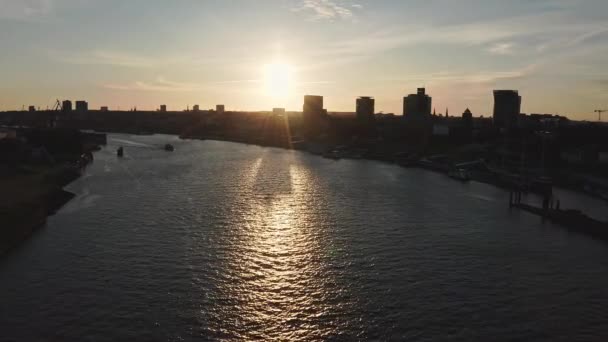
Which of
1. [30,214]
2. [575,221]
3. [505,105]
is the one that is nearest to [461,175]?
[575,221]

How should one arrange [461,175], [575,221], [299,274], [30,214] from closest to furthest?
[299,274] → [30,214] → [575,221] → [461,175]

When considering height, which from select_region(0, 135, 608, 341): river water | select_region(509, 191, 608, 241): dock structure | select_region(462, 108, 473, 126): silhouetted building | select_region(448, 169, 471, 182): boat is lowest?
select_region(0, 135, 608, 341): river water

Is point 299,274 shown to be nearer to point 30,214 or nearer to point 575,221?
point 30,214

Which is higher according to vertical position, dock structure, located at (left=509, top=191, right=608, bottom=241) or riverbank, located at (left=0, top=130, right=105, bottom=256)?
riverbank, located at (left=0, top=130, right=105, bottom=256)

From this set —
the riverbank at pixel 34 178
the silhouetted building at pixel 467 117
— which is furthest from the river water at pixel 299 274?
the silhouetted building at pixel 467 117

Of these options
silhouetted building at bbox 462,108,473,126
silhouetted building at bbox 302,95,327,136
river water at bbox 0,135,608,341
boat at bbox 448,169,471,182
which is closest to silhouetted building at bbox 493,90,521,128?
silhouetted building at bbox 462,108,473,126

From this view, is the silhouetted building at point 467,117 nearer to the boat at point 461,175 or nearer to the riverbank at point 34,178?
the boat at point 461,175

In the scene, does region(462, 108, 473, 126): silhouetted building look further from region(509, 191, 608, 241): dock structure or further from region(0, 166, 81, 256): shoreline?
region(0, 166, 81, 256): shoreline

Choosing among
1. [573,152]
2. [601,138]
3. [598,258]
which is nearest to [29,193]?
[598,258]
